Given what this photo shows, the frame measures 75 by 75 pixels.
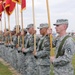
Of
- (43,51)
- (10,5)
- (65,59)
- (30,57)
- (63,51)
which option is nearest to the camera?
(65,59)

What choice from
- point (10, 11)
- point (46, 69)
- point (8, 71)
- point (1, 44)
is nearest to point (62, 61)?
point (46, 69)

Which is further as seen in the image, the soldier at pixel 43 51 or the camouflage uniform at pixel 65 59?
the soldier at pixel 43 51

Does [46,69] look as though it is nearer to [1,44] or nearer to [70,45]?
[70,45]

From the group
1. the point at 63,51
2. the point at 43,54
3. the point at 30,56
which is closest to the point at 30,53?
the point at 30,56

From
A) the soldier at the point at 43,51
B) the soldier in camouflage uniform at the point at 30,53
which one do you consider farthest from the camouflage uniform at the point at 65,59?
the soldier in camouflage uniform at the point at 30,53

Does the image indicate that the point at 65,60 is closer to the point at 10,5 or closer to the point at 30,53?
the point at 30,53

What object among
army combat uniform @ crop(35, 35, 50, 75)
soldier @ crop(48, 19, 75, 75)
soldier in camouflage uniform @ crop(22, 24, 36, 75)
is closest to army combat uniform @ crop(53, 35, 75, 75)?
soldier @ crop(48, 19, 75, 75)

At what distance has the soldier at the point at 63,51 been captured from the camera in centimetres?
509

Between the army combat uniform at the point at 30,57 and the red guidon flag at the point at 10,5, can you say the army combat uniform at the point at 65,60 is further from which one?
the red guidon flag at the point at 10,5

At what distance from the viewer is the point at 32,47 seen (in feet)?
29.6

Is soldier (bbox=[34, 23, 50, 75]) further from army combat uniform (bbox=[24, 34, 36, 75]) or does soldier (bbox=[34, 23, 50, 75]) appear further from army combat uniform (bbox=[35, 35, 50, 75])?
army combat uniform (bbox=[24, 34, 36, 75])

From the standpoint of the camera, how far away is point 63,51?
17.1ft

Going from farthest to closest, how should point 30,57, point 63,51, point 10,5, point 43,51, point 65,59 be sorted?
point 10,5, point 30,57, point 43,51, point 63,51, point 65,59

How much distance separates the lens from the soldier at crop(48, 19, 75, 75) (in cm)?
509
